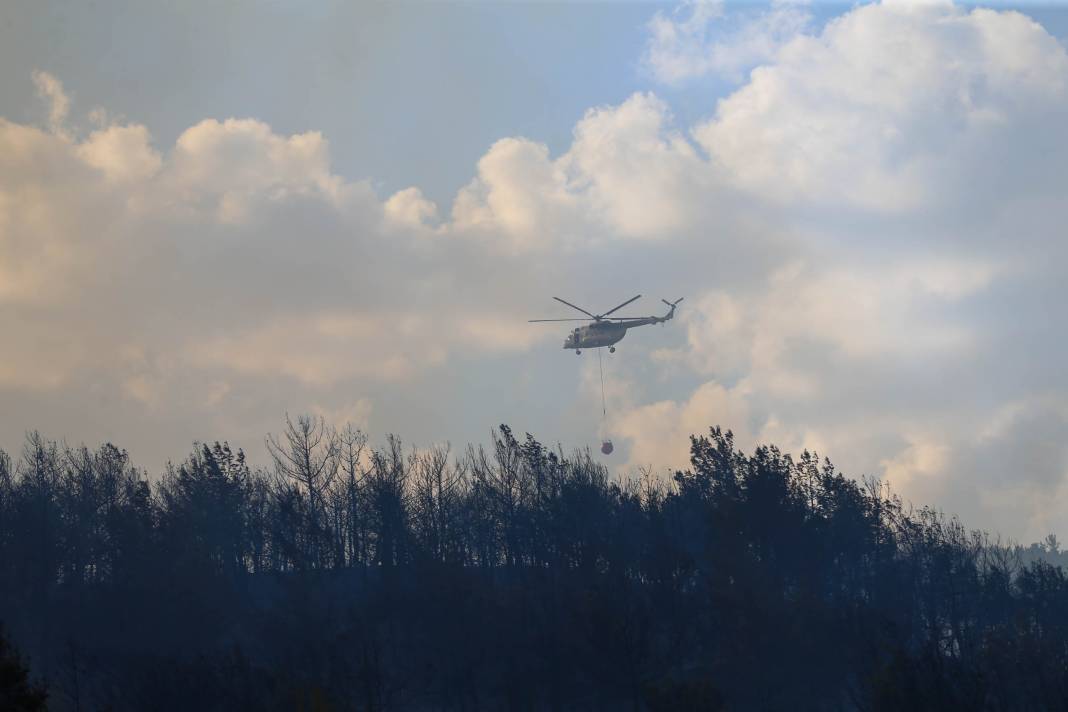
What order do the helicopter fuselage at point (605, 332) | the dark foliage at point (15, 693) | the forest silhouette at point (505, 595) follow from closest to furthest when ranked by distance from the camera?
1. the dark foliage at point (15, 693)
2. the forest silhouette at point (505, 595)
3. the helicopter fuselage at point (605, 332)

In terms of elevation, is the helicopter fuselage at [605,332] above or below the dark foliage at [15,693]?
above

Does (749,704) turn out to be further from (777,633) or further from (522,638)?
(522,638)

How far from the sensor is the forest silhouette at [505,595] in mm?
42312

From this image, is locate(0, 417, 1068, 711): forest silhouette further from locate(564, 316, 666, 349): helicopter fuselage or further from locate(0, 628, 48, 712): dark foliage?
locate(564, 316, 666, 349): helicopter fuselage

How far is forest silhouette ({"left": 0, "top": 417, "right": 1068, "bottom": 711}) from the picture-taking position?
139 feet

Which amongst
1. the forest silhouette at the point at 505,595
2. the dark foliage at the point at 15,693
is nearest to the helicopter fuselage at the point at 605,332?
the forest silhouette at the point at 505,595

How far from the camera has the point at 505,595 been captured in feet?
190

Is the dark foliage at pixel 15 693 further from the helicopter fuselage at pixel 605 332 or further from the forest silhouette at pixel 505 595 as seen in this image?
the helicopter fuselage at pixel 605 332

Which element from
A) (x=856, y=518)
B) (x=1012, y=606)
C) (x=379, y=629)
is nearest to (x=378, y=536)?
(x=379, y=629)

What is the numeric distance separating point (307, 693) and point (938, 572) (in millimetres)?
48569

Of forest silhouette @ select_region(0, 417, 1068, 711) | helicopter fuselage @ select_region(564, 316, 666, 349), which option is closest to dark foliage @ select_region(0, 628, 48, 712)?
forest silhouette @ select_region(0, 417, 1068, 711)

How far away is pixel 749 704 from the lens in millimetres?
49562

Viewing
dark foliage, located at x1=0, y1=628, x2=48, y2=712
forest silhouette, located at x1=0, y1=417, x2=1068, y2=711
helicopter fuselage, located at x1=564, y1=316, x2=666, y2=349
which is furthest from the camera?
helicopter fuselage, located at x1=564, y1=316, x2=666, y2=349

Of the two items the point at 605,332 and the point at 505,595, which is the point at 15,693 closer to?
the point at 505,595
